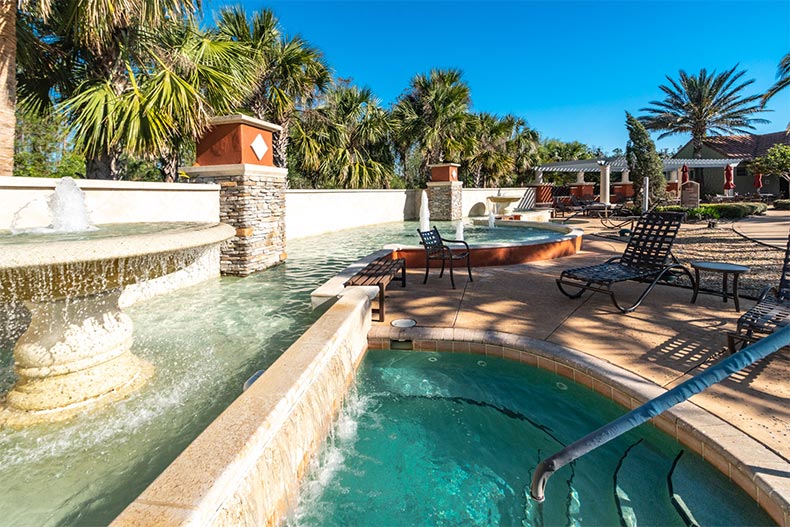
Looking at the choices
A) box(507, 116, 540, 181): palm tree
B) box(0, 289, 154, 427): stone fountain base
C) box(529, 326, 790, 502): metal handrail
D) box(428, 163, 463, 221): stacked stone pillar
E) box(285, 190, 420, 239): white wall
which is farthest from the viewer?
box(507, 116, 540, 181): palm tree

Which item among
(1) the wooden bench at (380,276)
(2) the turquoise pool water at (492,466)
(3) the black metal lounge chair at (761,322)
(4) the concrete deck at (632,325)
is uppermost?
(1) the wooden bench at (380,276)

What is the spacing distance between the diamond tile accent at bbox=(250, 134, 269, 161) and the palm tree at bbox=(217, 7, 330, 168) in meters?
4.97

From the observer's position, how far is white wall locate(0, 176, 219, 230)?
455 centimetres

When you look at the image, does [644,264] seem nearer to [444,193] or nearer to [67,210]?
[67,210]

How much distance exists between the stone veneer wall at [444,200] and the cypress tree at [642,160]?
24.4 feet

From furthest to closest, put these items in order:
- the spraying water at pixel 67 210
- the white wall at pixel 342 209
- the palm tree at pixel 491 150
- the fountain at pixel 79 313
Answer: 1. the palm tree at pixel 491 150
2. the white wall at pixel 342 209
3. the spraying water at pixel 67 210
4. the fountain at pixel 79 313

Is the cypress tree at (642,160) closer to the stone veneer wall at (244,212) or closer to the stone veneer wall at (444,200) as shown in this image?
the stone veneer wall at (444,200)

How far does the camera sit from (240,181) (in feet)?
24.4

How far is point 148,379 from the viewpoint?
3311mm

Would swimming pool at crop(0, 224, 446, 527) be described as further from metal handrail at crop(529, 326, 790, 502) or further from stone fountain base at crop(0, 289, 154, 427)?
metal handrail at crop(529, 326, 790, 502)

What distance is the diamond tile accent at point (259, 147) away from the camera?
25.5 feet

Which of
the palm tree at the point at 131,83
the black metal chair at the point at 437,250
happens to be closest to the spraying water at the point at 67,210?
the palm tree at the point at 131,83

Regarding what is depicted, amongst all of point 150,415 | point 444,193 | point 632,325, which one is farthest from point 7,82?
point 444,193

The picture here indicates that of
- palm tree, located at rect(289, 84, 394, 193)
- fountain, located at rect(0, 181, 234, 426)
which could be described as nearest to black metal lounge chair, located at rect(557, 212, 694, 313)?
fountain, located at rect(0, 181, 234, 426)
